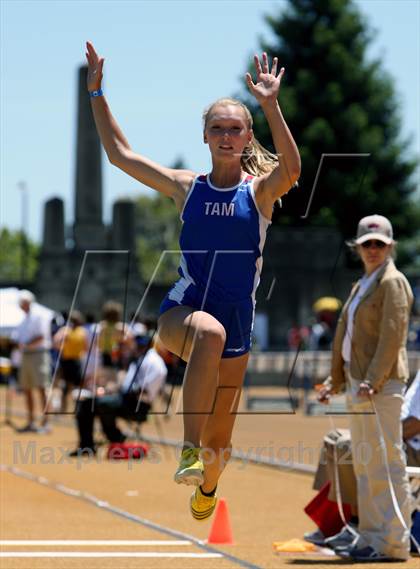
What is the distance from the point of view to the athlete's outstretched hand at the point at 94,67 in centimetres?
715

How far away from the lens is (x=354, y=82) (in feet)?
232

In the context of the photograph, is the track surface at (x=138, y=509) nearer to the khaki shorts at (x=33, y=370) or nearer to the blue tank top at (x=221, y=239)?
the khaki shorts at (x=33, y=370)

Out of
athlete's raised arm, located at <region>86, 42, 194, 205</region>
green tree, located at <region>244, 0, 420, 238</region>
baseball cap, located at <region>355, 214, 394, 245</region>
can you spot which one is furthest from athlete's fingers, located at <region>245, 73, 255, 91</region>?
green tree, located at <region>244, 0, 420, 238</region>

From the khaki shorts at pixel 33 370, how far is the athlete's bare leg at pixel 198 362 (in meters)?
14.8

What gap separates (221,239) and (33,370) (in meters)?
15.0

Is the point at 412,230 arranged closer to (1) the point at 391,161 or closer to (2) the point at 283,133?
(1) the point at 391,161

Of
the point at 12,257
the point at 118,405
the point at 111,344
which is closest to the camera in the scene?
the point at 118,405

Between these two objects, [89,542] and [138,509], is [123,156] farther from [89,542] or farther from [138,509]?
[138,509]

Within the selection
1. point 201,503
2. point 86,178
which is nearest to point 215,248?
point 201,503

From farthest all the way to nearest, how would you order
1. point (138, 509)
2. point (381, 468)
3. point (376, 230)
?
point (138, 509) < point (376, 230) < point (381, 468)

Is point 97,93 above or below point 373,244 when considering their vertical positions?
above

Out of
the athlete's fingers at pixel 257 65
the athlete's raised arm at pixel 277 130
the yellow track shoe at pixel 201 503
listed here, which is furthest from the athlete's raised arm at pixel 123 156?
the yellow track shoe at pixel 201 503

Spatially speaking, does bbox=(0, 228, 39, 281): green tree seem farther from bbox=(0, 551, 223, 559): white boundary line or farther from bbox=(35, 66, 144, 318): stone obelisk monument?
bbox=(0, 551, 223, 559): white boundary line

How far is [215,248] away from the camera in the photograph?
22.6ft
